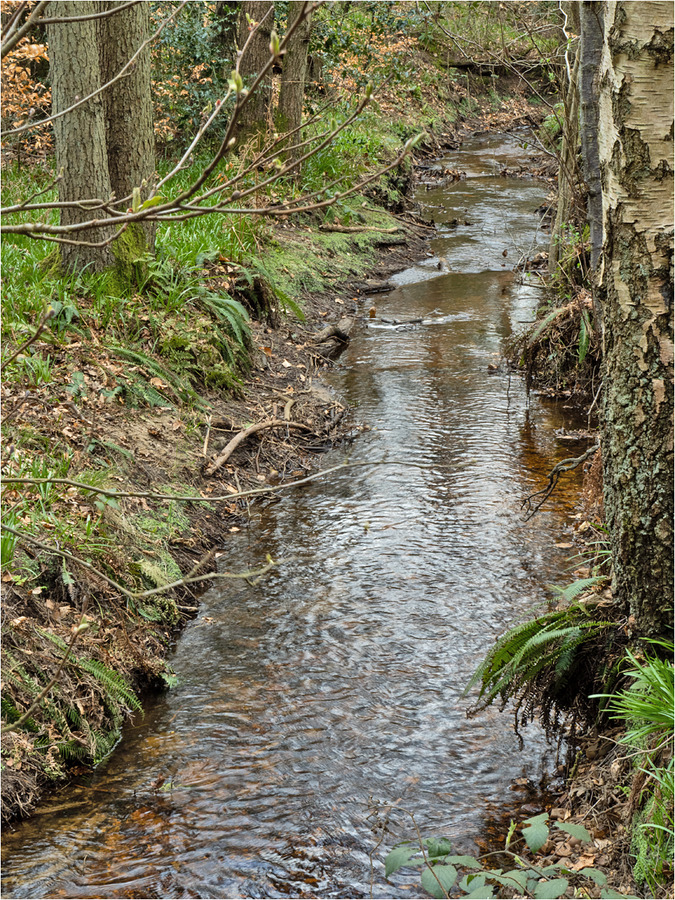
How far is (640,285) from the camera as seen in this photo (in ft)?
9.59

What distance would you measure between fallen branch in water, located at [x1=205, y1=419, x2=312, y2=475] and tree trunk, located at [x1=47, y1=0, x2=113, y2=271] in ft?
6.49

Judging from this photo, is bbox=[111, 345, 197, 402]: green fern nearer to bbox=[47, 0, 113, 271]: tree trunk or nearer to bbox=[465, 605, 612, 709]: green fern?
bbox=[47, 0, 113, 271]: tree trunk

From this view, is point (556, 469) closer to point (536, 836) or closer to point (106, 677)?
point (536, 836)

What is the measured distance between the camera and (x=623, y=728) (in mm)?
3195

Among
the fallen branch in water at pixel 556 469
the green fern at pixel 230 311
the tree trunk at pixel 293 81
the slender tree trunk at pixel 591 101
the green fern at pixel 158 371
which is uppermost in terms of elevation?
the tree trunk at pixel 293 81

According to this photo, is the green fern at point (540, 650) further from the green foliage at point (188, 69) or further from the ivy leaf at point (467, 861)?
the green foliage at point (188, 69)

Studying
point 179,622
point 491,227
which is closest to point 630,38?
point 179,622

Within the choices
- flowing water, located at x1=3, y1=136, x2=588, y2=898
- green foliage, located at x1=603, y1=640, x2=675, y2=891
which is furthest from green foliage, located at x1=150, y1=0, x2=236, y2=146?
green foliage, located at x1=603, y1=640, x2=675, y2=891

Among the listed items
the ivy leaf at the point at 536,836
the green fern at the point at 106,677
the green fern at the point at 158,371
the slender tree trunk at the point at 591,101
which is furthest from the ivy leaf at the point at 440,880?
the green fern at the point at 158,371

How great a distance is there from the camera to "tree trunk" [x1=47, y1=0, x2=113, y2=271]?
6.32 m

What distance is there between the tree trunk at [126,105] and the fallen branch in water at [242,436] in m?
2.09

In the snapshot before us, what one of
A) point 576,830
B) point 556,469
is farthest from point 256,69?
point 576,830

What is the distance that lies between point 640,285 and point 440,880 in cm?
221

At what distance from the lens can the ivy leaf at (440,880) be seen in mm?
2521
